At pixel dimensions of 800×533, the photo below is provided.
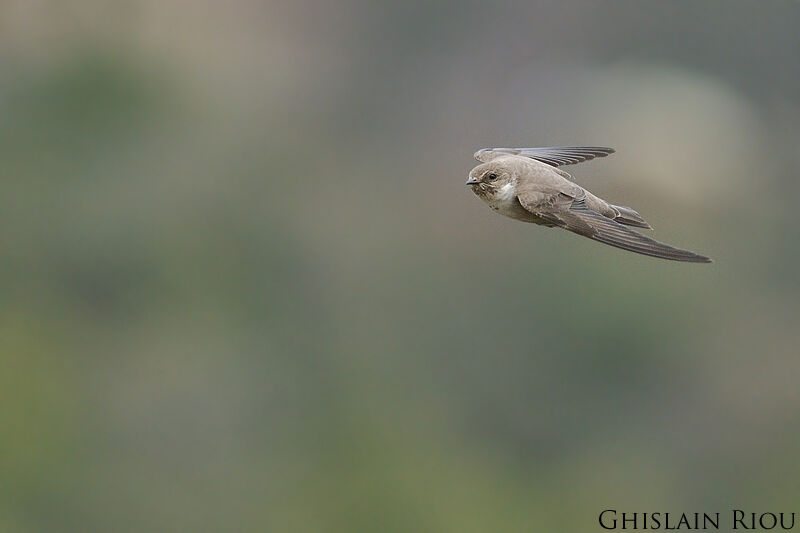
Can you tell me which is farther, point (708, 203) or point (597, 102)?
point (597, 102)

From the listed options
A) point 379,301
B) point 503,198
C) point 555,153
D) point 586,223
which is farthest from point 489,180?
point 379,301

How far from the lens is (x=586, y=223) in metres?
2.43

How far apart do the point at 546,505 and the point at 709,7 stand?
6.06 metres

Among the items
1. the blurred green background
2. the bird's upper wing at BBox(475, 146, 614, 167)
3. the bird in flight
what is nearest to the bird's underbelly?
the bird in flight

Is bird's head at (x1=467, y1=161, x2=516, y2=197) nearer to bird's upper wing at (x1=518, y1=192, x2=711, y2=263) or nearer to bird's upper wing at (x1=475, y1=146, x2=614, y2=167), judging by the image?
bird's upper wing at (x1=518, y1=192, x2=711, y2=263)

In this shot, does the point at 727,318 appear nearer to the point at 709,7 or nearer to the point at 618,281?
the point at 618,281

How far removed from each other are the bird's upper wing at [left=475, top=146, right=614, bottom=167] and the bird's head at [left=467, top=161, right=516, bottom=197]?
1.17ft

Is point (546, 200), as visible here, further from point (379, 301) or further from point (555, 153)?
point (379, 301)

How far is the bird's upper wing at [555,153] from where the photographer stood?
9.70 feet

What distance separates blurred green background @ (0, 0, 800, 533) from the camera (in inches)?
436

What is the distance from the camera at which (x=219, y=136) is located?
1675 cm

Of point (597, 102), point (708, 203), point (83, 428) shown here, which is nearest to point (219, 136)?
point (83, 428)

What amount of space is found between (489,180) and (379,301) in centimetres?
1169

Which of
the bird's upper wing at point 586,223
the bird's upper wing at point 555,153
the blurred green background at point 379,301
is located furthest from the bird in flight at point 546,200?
the blurred green background at point 379,301
